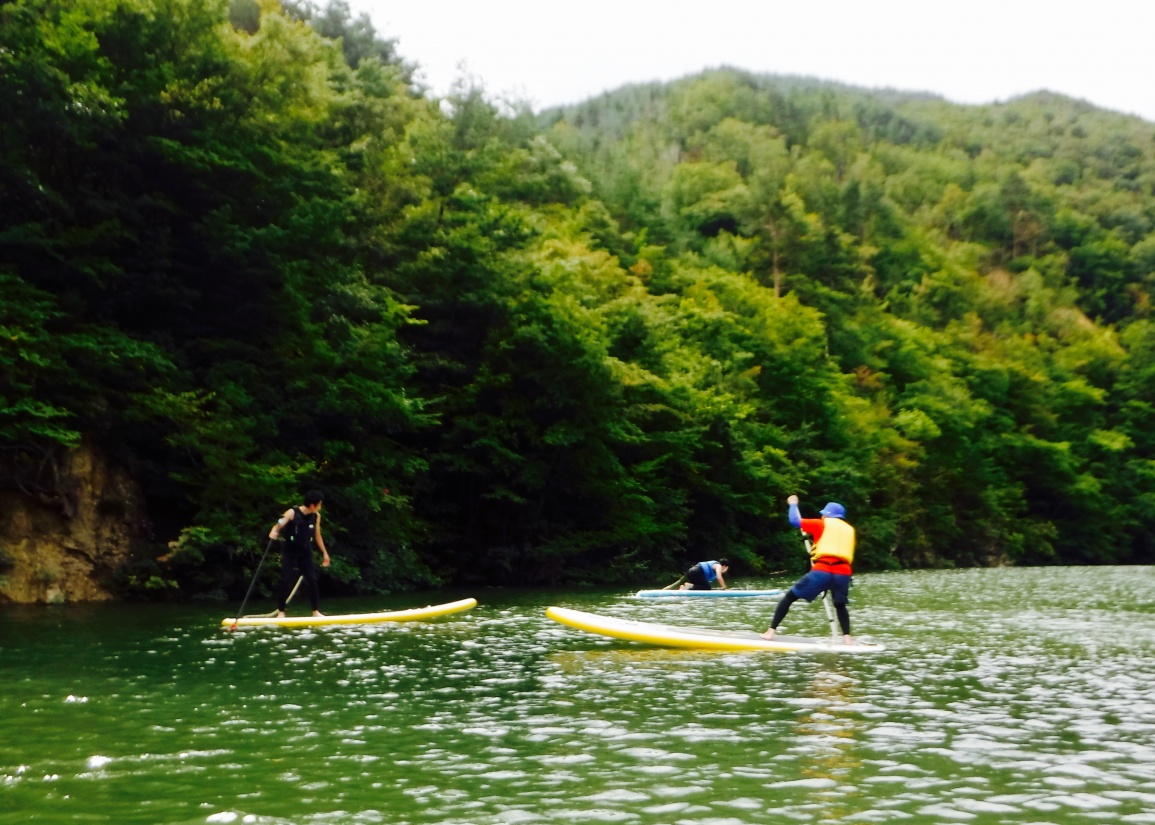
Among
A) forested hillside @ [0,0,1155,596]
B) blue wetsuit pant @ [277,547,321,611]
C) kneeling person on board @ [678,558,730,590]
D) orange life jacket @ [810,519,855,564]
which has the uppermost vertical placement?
forested hillside @ [0,0,1155,596]

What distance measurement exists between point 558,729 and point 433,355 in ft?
79.9

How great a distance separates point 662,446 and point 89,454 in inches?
769

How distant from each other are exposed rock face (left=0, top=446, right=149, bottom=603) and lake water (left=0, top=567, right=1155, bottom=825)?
5930mm

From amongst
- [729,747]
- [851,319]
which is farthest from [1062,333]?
[729,747]

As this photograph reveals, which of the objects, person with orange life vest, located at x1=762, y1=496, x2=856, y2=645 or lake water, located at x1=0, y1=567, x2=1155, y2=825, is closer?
lake water, located at x1=0, y1=567, x2=1155, y2=825

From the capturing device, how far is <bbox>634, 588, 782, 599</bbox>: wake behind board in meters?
27.9

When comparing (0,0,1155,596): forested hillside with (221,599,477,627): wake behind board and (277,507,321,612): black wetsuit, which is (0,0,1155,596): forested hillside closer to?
(221,599,477,627): wake behind board

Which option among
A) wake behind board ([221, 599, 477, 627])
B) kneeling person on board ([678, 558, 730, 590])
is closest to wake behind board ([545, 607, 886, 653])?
A: wake behind board ([221, 599, 477, 627])

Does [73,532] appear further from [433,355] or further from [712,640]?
[712,640]

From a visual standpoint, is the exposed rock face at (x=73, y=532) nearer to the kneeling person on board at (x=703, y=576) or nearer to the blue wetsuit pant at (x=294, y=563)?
the blue wetsuit pant at (x=294, y=563)

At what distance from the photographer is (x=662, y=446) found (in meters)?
39.8

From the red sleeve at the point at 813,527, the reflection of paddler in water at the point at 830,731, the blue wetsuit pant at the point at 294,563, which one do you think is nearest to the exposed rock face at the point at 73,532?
the blue wetsuit pant at the point at 294,563

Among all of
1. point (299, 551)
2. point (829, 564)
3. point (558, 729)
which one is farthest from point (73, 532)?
point (558, 729)

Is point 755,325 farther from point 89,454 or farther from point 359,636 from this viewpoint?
point 359,636
